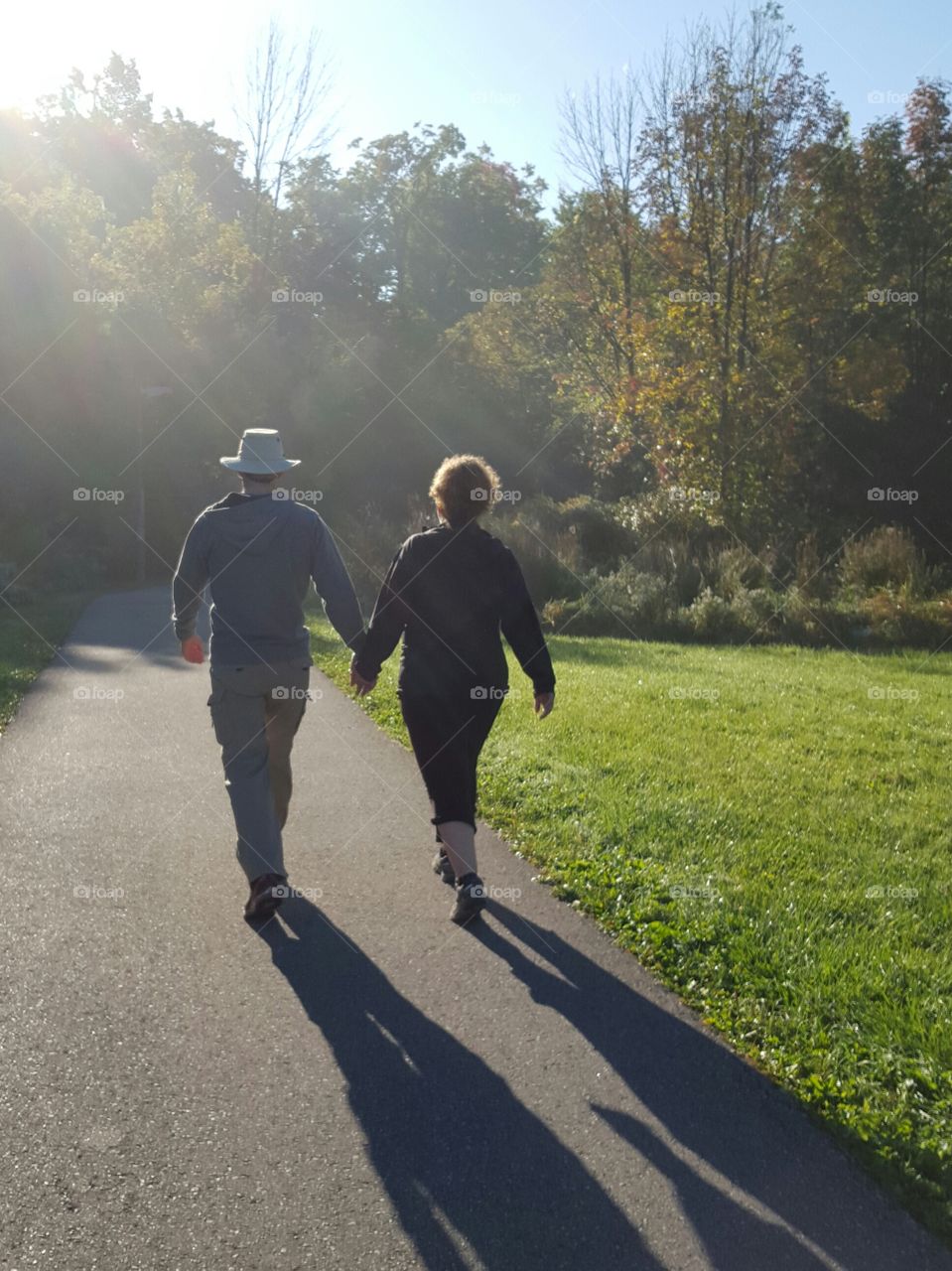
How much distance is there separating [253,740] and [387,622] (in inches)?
33.4

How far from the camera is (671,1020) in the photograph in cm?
444

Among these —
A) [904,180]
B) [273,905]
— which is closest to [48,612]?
[273,905]

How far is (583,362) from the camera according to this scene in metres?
31.3

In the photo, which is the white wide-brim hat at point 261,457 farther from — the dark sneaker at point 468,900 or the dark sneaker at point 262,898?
the dark sneaker at point 468,900

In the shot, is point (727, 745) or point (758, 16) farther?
point (758, 16)

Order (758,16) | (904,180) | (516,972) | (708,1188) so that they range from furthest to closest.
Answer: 1. (904,180)
2. (758,16)
3. (516,972)
4. (708,1188)

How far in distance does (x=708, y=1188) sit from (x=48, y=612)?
66.3 feet

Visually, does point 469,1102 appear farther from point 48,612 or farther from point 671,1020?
point 48,612

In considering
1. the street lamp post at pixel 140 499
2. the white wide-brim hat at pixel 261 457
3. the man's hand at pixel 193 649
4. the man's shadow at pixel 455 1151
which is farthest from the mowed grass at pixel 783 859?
the street lamp post at pixel 140 499

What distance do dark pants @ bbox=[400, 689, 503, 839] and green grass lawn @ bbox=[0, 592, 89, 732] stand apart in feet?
19.1

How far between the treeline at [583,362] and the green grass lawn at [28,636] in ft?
17.4

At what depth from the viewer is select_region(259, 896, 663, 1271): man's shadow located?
3.07 metres

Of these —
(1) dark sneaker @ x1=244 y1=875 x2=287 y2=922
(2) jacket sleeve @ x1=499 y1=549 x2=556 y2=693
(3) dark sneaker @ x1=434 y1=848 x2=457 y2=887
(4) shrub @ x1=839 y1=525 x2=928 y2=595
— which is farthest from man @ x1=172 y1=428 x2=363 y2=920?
(4) shrub @ x1=839 y1=525 x2=928 y2=595

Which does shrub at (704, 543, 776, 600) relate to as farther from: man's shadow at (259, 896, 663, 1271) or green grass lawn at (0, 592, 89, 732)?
man's shadow at (259, 896, 663, 1271)
